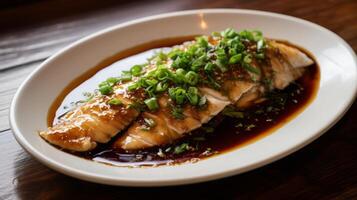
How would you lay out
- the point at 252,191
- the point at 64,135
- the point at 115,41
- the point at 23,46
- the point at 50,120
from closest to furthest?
the point at 252,191, the point at 64,135, the point at 50,120, the point at 115,41, the point at 23,46

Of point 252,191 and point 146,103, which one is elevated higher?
point 146,103

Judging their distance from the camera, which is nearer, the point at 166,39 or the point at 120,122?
the point at 120,122

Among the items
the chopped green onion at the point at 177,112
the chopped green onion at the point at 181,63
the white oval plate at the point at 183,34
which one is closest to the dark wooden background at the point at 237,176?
the white oval plate at the point at 183,34

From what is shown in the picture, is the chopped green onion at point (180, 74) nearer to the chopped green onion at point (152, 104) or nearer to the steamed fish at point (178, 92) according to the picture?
the steamed fish at point (178, 92)

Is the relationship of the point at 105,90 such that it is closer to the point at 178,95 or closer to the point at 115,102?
the point at 115,102

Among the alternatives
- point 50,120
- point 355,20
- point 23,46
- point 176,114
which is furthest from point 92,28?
point 355,20

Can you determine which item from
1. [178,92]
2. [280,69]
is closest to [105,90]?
[178,92]

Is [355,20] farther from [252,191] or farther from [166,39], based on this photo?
[252,191]
